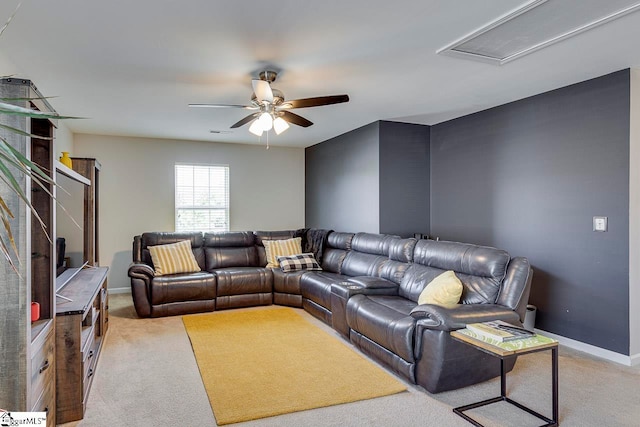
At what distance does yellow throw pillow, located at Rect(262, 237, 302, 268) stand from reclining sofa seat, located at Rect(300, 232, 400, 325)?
0.53 metres

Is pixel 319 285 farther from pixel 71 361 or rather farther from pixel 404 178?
pixel 71 361

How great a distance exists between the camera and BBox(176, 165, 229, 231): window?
669 cm

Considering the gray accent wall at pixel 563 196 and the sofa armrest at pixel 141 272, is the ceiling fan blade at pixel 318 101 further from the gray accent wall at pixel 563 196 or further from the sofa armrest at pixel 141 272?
the sofa armrest at pixel 141 272

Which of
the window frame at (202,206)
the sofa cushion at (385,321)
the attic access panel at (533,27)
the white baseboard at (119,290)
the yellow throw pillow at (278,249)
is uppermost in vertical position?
the attic access panel at (533,27)

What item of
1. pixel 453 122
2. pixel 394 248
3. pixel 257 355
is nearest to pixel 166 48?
pixel 257 355

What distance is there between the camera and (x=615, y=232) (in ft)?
11.4

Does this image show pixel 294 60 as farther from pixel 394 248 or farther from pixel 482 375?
pixel 482 375

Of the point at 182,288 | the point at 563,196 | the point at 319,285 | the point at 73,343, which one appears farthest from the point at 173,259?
the point at 563,196

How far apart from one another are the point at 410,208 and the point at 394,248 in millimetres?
1238

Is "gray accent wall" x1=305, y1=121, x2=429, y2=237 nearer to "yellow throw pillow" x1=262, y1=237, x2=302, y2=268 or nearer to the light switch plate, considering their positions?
"yellow throw pillow" x1=262, y1=237, x2=302, y2=268

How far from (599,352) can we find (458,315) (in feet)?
5.87

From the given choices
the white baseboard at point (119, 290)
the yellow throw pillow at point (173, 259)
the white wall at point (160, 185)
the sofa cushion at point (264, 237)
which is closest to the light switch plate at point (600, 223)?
the sofa cushion at point (264, 237)

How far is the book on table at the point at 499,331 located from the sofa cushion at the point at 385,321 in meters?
0.49

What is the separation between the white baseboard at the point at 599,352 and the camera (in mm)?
3387
